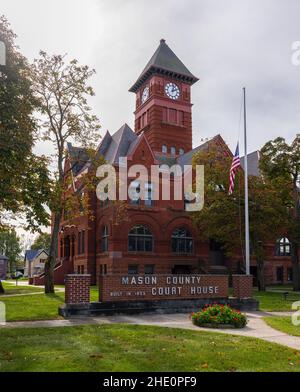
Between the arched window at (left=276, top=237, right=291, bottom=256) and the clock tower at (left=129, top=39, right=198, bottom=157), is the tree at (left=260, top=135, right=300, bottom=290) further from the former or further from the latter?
the clock tower at (left=129, top=39, right=198, bottom=157)

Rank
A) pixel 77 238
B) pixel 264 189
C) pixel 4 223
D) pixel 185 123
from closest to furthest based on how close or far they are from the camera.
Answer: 1. pixel 4 223
2. pixel 264 189
3. pixel 77 238
4. pixel 185 123

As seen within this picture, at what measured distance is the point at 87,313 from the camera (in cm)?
1770

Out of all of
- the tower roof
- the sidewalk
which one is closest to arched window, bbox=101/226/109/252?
the sidewalk

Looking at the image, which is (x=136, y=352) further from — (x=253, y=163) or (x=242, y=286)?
(x=253, y=163)

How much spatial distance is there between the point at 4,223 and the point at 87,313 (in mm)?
12356

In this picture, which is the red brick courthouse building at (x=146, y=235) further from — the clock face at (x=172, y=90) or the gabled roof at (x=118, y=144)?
the clock face at (x=172, y=90)

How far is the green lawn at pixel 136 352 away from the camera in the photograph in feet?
29.0

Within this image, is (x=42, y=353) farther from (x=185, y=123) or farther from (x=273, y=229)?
(x=185, y=123)

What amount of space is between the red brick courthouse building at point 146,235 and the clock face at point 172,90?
2.45 meters

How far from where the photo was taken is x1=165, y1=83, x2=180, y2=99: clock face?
59194 mm

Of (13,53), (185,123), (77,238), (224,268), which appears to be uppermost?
(185,123)

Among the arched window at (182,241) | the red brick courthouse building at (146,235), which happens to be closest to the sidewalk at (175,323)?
the red brick courthouse building at (146,235)
